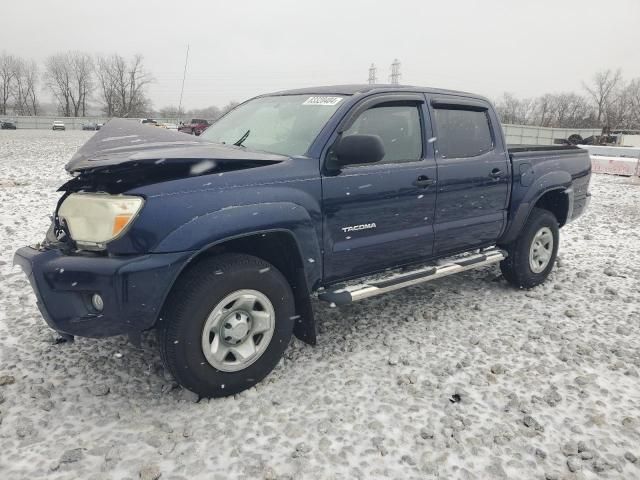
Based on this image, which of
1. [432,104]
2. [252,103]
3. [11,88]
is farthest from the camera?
[11,88]

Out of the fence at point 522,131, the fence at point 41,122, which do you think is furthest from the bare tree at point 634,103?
the fence at point 41,122

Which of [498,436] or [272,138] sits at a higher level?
[272,138]

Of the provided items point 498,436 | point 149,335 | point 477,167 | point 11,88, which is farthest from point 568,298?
point 11,88

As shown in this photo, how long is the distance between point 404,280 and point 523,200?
172 centimetres

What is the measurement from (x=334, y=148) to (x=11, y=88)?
367ft

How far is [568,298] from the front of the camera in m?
4.63

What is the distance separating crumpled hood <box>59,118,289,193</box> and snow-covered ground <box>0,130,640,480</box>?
126 centimetres

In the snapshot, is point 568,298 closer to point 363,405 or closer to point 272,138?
point 363,405

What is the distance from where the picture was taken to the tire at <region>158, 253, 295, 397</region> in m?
2.62

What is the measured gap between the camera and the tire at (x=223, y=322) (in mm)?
2619

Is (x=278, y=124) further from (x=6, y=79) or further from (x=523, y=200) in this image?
(x=6, y=79)

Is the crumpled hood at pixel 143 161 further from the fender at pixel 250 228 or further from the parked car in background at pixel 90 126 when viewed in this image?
the parked car in background at pixel 90 126

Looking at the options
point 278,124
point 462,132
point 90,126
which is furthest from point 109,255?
point 90,126

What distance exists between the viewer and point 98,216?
2555mm
